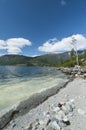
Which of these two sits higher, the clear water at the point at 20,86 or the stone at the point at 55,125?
the stone at the point at 55,125

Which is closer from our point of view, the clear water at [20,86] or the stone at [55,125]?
the stone at [55,125]

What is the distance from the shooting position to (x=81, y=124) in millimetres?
8344

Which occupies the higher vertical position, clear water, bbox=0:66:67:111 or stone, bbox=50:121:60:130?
stone, bbox=50:121:60:130

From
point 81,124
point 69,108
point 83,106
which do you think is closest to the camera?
point 81,124

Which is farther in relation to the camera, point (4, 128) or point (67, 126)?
point (4, 128)

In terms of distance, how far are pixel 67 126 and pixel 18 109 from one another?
6007 millimetres

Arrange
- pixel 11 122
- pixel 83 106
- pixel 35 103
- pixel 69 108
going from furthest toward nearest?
1. pixel 35 103
2. pixel 83 106
3. pixel 69 108
4. pixel 11 122

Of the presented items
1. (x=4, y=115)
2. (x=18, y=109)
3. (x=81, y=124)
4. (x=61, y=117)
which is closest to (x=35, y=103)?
(x=18, y=109)

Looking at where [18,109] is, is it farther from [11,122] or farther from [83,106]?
[83,106]

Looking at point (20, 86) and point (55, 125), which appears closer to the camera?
point (55, 125)

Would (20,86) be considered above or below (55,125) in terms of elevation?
below

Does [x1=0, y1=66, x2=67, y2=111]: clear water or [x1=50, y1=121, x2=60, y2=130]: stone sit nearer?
[x1=50, y1=121, x2=60, y2=130]: stone

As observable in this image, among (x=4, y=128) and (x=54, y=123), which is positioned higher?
(x=54, y=123)

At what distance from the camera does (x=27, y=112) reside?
1193 cm
